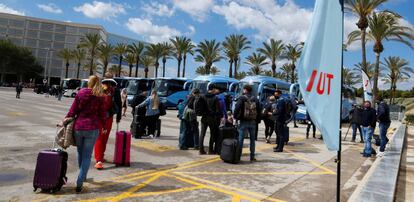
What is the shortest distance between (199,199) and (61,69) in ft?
360

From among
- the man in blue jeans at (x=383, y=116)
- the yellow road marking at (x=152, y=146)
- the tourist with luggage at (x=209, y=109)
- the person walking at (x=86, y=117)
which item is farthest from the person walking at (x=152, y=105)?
the man in blue jeans at (x=383, y=116)

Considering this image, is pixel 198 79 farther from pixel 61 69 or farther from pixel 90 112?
pixel 61 69

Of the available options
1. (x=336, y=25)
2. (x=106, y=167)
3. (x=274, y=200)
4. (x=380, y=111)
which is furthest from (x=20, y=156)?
(x=380, y=111)

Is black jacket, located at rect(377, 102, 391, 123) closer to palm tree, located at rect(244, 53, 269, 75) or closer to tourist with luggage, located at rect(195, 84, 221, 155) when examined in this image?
tourist with luggage, located at rect(195, 84, 221, 155)

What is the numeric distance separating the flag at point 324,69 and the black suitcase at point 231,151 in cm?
417

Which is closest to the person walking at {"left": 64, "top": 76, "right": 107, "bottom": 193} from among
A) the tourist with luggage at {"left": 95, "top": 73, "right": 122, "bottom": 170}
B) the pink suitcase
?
the tourist with luggage at {"left": 95, "top": 73, "right": 122, "bottom": 170}

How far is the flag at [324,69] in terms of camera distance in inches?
144

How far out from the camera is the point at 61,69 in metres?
106

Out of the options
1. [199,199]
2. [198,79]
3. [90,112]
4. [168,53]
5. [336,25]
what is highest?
[168,53]

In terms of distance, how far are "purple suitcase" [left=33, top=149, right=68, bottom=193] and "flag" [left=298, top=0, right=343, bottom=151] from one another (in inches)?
137

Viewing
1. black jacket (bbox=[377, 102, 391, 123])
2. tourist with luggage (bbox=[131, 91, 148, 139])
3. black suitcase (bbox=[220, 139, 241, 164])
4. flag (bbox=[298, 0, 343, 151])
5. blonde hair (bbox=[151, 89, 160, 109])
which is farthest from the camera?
tourist with luggage (bbox=[131, 91, 148, 139])

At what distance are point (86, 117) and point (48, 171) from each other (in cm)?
90

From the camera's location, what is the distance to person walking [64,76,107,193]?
5.11 m

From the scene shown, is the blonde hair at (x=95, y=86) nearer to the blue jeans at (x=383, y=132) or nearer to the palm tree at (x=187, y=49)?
the blue jeans at (x=383, y=132)
